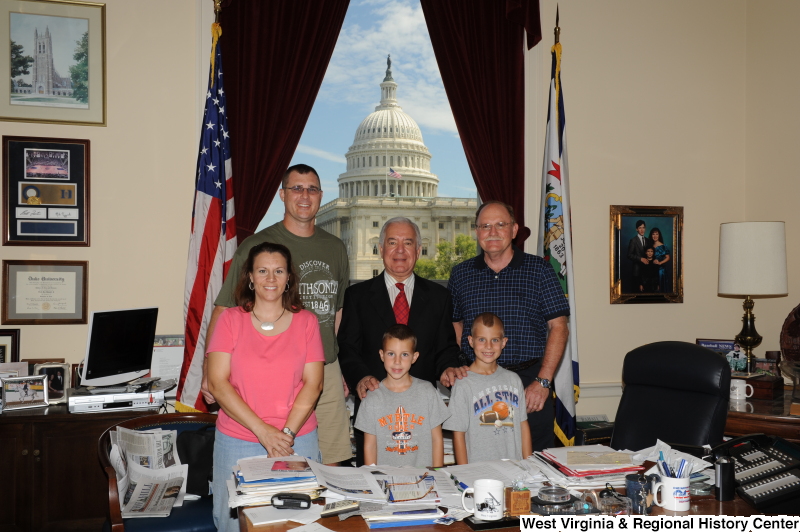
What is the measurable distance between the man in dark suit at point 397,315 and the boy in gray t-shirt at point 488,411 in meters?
0.30

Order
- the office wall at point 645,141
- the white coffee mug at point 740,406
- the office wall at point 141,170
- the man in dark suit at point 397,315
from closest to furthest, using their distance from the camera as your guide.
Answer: the man in dark suit at point 397,315, the white coffee mug at point 740,406, the office wall at point 141,170, the office wall at point 645,141

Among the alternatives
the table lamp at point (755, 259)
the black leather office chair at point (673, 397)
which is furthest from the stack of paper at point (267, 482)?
the table lamp at point (755, 259)

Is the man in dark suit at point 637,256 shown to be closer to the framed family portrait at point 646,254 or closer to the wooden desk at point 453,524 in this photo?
the framed family portrait at point 646,254

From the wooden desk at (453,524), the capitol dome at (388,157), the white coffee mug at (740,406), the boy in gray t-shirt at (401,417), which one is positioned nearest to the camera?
the wooden desk at (453,524)

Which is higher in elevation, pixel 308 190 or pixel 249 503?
pixel 308 190

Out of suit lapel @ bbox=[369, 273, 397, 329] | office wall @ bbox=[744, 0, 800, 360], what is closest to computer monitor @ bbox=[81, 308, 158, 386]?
suit lapel @ bbox=[369, 273, 397, 329]

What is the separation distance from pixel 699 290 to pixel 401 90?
8.69ft

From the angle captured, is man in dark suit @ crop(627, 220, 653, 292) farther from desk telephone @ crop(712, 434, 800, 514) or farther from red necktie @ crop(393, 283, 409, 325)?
desk telephone @ crop(712, 434, 800, 514)

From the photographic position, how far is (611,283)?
4602mm

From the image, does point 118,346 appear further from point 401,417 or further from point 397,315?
point 401,417

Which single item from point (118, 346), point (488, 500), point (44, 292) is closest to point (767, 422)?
point (488, 500)

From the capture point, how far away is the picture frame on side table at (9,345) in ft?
12.1

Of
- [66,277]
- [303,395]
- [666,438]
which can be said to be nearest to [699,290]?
[666,438]

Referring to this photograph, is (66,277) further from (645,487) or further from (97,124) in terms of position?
(645,487)
